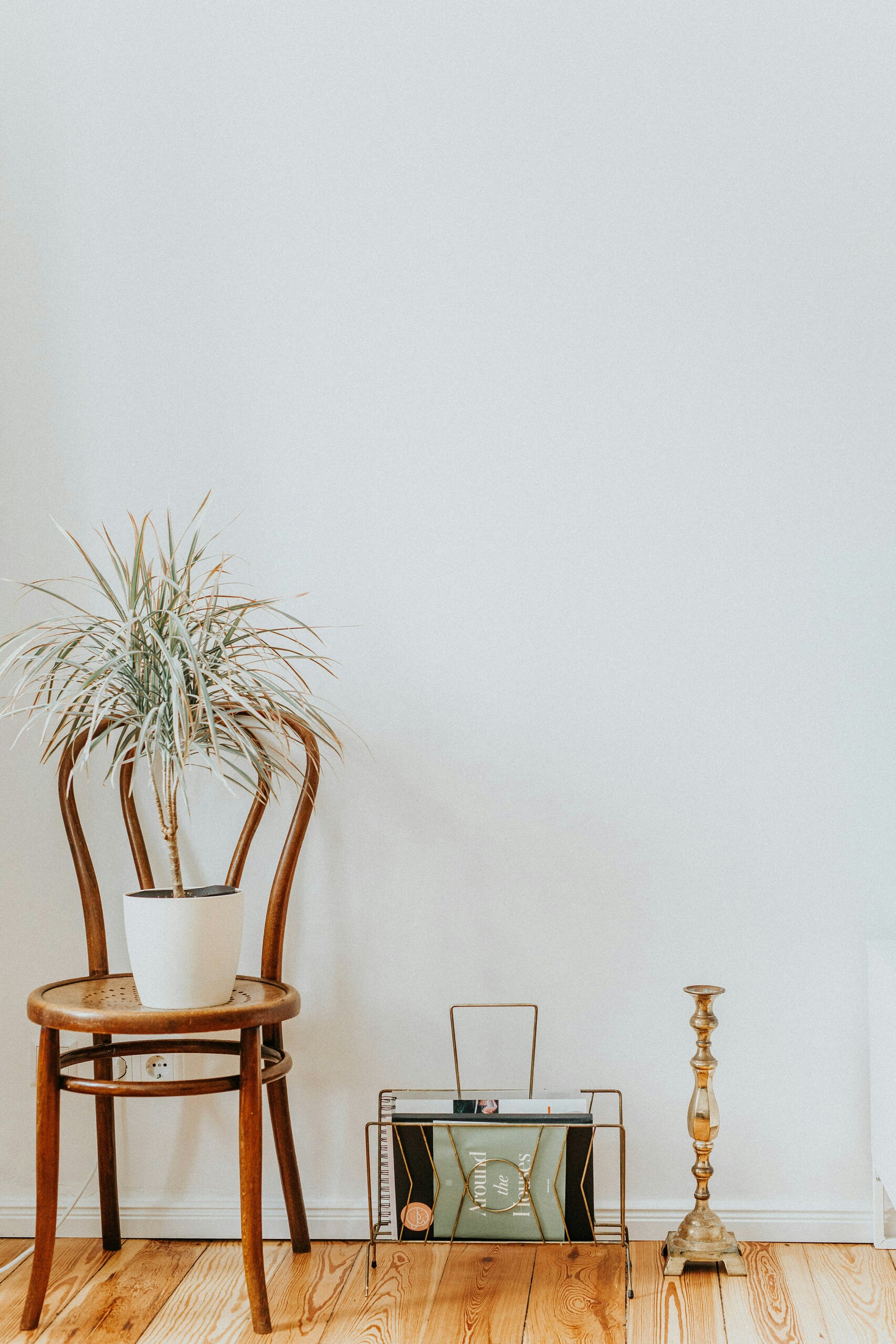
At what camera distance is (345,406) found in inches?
78.1

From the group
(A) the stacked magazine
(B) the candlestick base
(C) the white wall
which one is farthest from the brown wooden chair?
(B) the candlestick base

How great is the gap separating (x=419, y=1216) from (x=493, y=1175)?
13 cm

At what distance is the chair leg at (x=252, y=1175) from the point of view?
5.20 feet

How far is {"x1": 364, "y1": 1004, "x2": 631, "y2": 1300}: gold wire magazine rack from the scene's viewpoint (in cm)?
169

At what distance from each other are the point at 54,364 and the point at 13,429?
0.14 m

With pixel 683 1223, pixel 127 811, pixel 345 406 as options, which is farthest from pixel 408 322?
pixel 683 1223

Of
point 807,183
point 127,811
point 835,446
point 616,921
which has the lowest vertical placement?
point 616,921

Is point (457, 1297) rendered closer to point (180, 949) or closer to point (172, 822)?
point (180, 949)

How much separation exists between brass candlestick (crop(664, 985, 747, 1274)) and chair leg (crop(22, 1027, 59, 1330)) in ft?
3.12

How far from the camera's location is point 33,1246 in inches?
75.4

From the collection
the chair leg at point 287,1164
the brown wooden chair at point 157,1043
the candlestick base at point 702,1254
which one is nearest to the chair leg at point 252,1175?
the brown wooden chair at point 157,1043

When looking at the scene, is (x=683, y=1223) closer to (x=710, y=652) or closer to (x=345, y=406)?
(x=710, y=652)

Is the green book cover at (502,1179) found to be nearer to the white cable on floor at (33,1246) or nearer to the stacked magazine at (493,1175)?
the stacked magazine at (493,1175)

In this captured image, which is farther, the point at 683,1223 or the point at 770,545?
the point at 770,545
